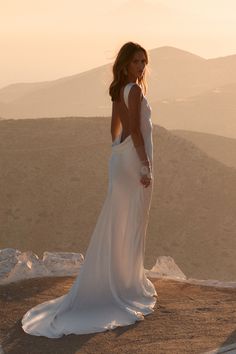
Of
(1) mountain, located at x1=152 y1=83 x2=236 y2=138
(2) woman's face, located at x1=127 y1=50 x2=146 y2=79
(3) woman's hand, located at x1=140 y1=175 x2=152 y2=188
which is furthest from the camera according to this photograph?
(1) mountain, located at x1=152 y1=83 x2=236 y2=138

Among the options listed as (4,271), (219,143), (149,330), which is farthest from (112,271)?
(219,143)

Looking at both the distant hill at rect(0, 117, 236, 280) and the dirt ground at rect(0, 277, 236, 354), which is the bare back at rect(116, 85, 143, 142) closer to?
the dirt ground at rect(0, 277, 236, 354)

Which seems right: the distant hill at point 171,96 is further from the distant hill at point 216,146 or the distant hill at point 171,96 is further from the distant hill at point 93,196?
the distant hill at point 93,196

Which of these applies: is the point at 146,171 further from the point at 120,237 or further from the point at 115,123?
the point at 120,237

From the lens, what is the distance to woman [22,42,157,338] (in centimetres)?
602

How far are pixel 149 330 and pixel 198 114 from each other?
88415mm

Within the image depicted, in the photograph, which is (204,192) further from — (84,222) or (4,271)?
(4,271)

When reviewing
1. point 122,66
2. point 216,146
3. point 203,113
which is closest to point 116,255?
point 122,66

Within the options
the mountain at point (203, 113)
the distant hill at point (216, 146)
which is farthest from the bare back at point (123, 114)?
the mountain at point (203, 113)

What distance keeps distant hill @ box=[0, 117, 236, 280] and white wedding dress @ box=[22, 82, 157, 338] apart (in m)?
16.8

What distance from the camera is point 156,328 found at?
5.94 m

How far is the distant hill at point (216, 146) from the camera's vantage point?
48478 mm

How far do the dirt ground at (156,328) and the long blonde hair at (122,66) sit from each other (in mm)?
2314

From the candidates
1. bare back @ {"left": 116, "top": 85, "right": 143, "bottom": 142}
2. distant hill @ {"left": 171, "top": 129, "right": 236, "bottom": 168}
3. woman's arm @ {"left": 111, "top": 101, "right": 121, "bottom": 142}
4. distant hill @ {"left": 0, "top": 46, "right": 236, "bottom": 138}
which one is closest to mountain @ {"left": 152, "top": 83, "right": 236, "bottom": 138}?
distant hill @ {"left": 0, "top": 46, "right": 236, "bottom": 138}
